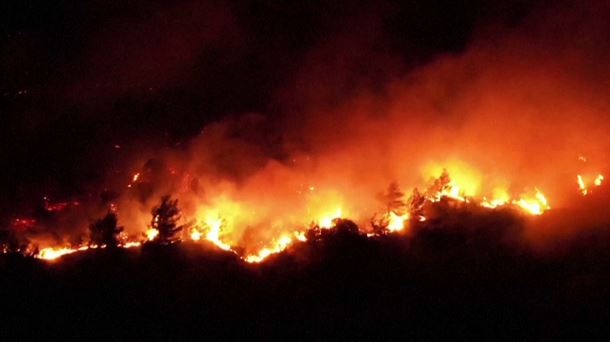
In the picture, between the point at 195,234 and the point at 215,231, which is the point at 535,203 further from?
the point at 195,234

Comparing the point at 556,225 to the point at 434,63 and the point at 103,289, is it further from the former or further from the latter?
the point at 103,289

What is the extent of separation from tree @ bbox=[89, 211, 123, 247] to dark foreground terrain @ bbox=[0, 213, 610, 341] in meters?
0.41

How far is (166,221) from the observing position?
10719 millimetres

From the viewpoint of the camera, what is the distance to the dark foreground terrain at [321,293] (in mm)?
8602

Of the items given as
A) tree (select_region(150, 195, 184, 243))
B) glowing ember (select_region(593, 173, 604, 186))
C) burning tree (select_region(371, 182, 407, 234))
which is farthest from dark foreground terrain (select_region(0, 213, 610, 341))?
glowing ember (select_region(593, 173, 604, 186))

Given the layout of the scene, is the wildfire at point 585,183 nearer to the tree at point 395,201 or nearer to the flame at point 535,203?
the flame at point 535,203

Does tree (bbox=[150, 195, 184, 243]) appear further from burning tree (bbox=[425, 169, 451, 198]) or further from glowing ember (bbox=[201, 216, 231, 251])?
burning tree (bbox=[425, 169, 451, 198])

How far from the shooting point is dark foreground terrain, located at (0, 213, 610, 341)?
860 centimetres

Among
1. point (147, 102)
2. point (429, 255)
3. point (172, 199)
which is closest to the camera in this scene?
point (429, 255)

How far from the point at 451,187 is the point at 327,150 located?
3242mm

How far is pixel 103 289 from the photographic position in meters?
9.02

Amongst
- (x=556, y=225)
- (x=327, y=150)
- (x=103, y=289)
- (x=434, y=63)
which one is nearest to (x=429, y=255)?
(x=556, y=225)

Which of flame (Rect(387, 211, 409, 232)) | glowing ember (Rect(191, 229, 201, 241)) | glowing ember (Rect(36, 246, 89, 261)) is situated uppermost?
flame (Rect(387, 211, 409, 232))

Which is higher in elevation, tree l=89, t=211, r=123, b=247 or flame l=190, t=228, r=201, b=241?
flame l=190, t=228, r=201, b=241
